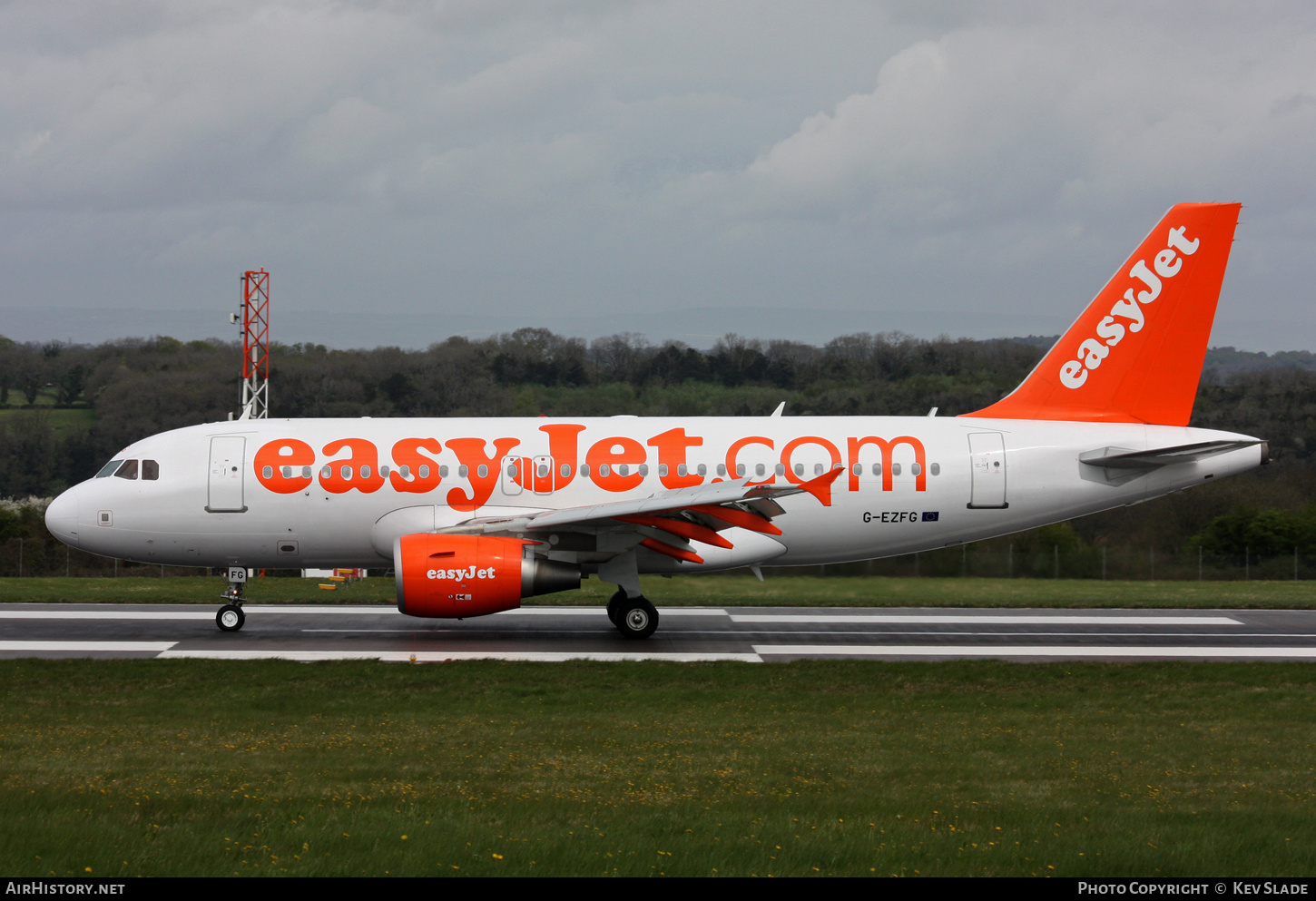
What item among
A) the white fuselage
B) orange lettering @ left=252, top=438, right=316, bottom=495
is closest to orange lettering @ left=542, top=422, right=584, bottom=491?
the white fuselage

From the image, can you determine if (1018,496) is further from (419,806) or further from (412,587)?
(419,806)

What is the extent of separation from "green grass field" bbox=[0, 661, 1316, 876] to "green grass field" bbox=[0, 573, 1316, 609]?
9.03m

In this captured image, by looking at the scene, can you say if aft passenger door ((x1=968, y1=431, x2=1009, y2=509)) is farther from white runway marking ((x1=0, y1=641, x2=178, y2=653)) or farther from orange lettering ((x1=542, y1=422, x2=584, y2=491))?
white runway marking ((x1=0, y1=641, x2=178, y2=653))

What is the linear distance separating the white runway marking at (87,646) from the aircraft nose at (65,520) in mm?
2118

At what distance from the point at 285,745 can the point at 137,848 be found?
393 cm

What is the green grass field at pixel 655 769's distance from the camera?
7.27 metres

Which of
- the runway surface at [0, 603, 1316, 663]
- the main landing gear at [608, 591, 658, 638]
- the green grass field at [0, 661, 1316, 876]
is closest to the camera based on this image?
the green grass field at [0, 661, 1316, 876]

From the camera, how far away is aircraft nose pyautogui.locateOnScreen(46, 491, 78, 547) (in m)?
20.4

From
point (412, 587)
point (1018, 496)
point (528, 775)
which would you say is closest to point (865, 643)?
point (1018, 496)

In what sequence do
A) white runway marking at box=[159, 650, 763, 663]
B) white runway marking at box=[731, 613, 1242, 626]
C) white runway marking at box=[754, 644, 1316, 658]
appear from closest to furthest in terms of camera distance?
white runway marking at box=[159, 650, 763, 663] → white runway marking at box=[754, 644, 1316, 658] → white runway marking at box=[731, 613, 1242, 626]

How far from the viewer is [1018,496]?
20.5 meters

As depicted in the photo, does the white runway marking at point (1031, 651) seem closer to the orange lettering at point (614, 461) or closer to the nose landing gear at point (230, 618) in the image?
the orange lettering at point (614, 461)

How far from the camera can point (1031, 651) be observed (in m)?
19.0

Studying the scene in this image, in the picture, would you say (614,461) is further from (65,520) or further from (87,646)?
(65,520)
